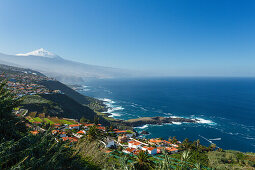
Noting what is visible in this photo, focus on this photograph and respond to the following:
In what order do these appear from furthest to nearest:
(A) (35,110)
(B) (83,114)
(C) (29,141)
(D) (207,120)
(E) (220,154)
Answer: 1. (D) (207,120)
2. (B) (83,114)
3. (A) (35,110)
4. (E) (220,154)
5. (C) (29,141)

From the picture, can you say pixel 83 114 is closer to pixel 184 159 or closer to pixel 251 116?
pixel 184 159

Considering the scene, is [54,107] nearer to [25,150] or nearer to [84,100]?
[84,100]

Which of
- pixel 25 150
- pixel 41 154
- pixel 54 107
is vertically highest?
pixel 25 150

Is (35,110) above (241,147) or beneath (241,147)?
above

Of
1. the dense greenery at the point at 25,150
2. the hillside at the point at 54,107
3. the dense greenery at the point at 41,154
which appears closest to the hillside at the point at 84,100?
the hillside at the point at 54,107

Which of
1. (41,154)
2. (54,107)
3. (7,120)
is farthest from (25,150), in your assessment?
(54,107)

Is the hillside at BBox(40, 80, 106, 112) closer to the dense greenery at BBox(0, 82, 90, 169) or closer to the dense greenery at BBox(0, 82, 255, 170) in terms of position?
the dense greenery at BBox(0, 82, 255, 170)

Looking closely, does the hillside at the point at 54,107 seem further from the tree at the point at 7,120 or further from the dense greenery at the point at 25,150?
the dense greenery at the point at 25,150

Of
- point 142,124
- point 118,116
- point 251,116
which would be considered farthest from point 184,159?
point 251,116
